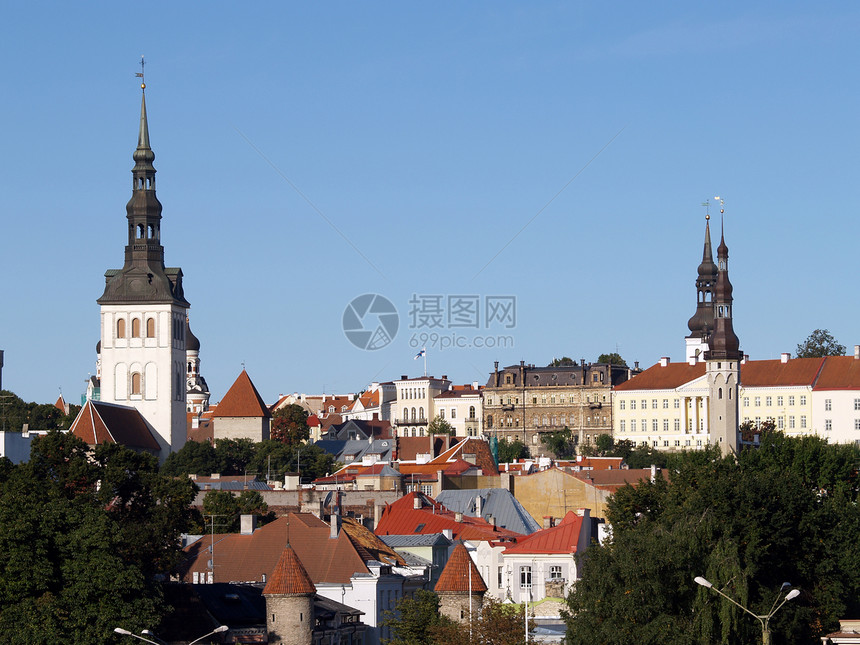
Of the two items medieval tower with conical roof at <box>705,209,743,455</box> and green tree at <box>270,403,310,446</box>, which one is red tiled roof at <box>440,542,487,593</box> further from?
green tree at <box>270,403,310,446</box>

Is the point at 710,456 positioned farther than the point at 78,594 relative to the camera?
Yes

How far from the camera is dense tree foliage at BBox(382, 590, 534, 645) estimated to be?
167ft

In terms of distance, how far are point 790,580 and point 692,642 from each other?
572 inches

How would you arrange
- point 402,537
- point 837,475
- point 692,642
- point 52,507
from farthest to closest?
point 837,475 < point 402,537 < point 52,507 < point 692,642

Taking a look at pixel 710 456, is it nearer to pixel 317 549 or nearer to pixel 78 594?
pixel 317 549

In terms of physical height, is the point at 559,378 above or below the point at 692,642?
above

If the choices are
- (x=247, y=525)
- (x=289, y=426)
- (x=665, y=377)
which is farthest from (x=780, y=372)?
(x=247, y=525)

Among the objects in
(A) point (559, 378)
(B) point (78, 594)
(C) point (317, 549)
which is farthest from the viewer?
(A) point (559, 378)

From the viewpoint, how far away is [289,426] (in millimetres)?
178375

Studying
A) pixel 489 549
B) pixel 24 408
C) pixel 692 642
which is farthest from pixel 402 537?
pixel 24 408

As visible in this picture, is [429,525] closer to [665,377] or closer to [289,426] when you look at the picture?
[289,426]

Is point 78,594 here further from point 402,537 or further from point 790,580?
point 402,537

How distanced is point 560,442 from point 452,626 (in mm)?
130984

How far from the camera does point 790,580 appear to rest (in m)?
59.6
